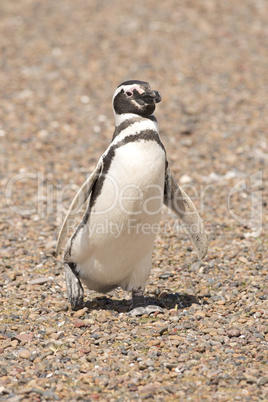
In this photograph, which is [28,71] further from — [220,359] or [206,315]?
[220,359]

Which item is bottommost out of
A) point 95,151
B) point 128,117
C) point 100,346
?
point 100,346

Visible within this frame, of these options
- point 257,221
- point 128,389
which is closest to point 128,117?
point 128,389

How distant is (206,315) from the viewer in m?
4.87

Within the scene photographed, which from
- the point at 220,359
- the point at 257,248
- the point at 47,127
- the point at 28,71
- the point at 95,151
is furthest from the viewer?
the point at 28,71

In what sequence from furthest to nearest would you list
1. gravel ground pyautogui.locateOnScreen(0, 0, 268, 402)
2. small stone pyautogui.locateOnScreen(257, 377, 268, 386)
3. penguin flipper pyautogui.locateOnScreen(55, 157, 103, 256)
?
penguin flipper pyautogui.locateOnScreen(55, 157, 103, 256), gravel ground pyautogui.locateOnScreen(0, 0, 268, 402), small stone pyautogui.locateOnScreen(257, 377, 268, 386)

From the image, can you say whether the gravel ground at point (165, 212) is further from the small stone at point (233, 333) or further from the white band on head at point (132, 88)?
the white band on head at point (132, 88)

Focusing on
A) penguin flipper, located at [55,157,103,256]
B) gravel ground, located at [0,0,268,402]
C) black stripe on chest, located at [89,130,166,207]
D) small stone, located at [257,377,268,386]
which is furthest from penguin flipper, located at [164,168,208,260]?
small stone, located at [257,377,268,386]

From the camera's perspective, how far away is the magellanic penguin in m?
4.59

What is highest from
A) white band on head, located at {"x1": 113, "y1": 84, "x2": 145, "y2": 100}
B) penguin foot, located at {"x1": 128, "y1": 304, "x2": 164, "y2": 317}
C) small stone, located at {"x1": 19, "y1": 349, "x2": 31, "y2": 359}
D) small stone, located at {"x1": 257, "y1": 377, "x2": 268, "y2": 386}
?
white band on head, located at {"x1": 113, "y1": 84, "x2": 145, "y2": 100}

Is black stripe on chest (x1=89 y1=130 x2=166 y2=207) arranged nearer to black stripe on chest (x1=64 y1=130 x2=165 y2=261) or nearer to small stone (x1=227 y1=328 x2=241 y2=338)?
black stripe on chest (x1=64 y1=130 x2=165 y2=261)

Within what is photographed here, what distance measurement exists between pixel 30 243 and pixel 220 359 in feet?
9.96

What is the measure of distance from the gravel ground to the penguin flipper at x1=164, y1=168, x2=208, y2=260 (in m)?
0.41

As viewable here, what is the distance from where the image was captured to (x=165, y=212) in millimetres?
7441

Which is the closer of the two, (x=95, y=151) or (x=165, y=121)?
(x=95, y=151)
